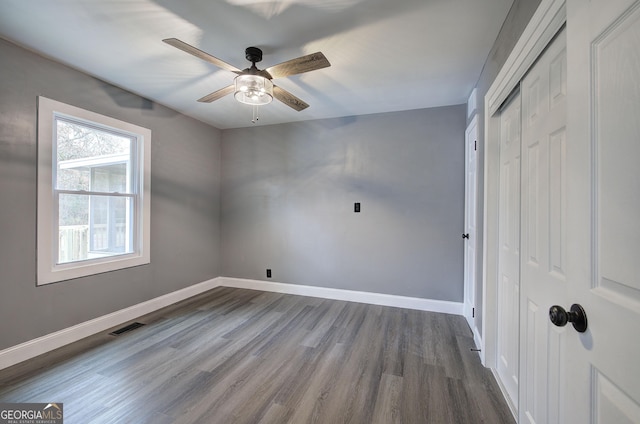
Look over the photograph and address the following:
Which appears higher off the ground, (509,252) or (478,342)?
(509,252)

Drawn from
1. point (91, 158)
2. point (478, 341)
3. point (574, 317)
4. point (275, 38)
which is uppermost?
point (275, 38)

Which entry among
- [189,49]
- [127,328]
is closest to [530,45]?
[189,49]

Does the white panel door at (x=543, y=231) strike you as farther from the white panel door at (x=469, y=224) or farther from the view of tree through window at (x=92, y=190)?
the view of tree through window at (x=92, y=190)

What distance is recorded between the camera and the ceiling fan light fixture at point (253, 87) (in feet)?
6.22

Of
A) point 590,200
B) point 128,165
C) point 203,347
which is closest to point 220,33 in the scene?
point 128,165

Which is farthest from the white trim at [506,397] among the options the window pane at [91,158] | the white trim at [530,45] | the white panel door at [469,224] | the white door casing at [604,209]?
the window pane at [91,158]

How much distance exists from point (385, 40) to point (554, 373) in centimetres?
224

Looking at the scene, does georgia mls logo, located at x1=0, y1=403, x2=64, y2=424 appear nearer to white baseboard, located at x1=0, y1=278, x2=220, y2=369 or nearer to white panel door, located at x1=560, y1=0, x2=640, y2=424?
white baseboard, located at x1=0, y1=278, x2=220, y2=369

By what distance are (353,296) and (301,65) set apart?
2865 mm

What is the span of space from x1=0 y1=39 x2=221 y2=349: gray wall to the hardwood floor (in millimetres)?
383

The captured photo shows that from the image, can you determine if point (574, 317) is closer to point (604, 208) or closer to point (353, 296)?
point (604, 208)

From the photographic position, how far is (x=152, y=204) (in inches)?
123

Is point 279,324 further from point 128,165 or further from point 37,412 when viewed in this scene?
point 128,165

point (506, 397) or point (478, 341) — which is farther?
point (478, 341)
